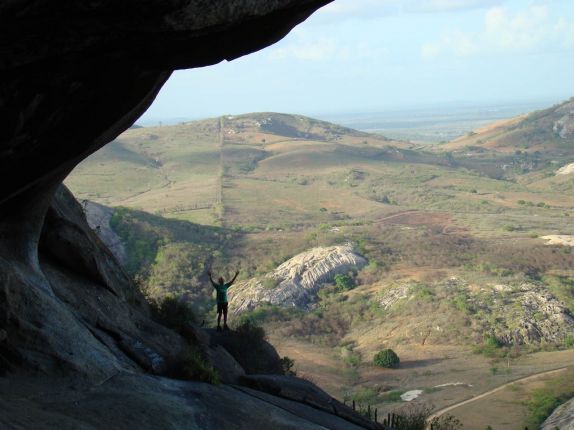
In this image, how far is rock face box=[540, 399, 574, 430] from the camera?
2375 centimetres

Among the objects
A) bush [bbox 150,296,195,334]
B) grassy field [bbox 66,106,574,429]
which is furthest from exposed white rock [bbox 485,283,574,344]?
bush [bbox 150,296,195,334]

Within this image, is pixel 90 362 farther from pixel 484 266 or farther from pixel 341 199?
pixel 341 199

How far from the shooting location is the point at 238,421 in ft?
36.6

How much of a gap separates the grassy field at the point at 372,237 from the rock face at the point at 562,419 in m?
1.84

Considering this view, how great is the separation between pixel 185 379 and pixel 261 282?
1991 inches

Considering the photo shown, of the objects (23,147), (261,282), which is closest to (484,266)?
(261,282)

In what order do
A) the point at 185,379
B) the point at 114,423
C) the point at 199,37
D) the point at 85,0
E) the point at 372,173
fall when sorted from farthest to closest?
the point at 372,173 → the point at 185,379 → the point at 114,423 → the point at 199,37 → the point at 85,0

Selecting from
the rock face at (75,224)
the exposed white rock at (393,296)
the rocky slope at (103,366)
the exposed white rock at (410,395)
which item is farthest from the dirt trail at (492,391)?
the exposed white rock at (393,296)

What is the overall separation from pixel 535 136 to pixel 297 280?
135 m

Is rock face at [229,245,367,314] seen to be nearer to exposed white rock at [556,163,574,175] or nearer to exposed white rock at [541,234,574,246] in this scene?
exposed white rock at [541,234,574,246]

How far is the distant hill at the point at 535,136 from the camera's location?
164 m

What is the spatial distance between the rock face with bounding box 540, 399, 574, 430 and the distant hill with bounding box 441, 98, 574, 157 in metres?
141

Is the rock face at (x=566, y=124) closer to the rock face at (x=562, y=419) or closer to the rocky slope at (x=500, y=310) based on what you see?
the rocky slope at (x=500, y=310)

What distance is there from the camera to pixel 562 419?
24.9 meters
